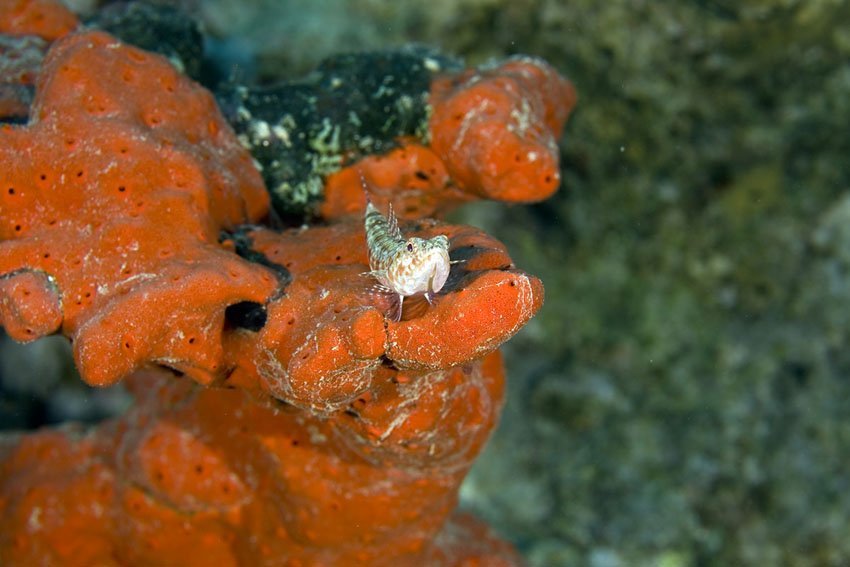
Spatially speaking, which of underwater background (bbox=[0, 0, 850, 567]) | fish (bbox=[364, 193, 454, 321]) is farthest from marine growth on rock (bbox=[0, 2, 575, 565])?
underwater background (bbox=[0, 0, 850, 567])

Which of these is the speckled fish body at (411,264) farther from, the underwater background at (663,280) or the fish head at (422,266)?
the underwater background at (663,280)

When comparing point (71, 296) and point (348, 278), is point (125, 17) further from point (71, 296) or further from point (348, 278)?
point (348, 278)

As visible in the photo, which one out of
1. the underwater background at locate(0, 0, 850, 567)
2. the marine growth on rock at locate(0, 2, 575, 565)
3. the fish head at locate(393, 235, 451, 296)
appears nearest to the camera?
the fish head at locate(393, 235, 451, 296)

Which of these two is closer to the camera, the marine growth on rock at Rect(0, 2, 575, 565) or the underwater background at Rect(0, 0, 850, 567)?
the marine growth on rock at Rect(0, 2, 575, 565)

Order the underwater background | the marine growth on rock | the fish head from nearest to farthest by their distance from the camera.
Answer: the fish head, the marine growth on rock, the underwater background

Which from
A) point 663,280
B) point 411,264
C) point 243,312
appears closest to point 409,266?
point 411,264

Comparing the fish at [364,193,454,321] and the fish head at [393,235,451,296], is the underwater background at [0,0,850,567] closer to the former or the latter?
the fish at [364,193,454,321]

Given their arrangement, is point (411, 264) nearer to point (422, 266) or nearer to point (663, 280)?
point (422, 266)

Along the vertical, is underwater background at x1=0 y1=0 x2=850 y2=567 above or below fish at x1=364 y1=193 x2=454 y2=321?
below
